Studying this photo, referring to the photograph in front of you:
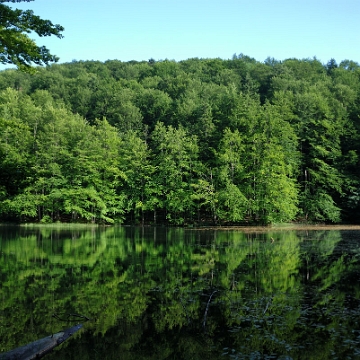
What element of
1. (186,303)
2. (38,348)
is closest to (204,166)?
(186,303)

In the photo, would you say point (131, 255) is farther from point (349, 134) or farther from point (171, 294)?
point (349, 134)

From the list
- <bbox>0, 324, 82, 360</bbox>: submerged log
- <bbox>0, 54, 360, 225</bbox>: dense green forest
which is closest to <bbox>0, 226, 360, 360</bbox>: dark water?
<bbox>0, 324, 82, 360</bbox>: submerged log

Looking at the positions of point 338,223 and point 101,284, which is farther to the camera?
point 338,223

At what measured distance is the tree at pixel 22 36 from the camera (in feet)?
44.3

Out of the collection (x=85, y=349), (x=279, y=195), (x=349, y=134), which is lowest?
(x=85, y=349)

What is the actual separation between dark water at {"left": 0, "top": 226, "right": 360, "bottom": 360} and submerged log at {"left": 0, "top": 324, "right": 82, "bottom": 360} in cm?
19

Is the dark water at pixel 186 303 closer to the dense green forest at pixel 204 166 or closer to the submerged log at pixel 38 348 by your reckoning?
the submerged log at pixel 38 348

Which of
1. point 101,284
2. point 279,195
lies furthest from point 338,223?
point 101,284

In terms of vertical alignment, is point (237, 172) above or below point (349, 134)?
below

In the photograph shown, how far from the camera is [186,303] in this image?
14.0 metres

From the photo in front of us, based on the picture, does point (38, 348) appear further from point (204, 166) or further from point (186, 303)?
point (204, 166)

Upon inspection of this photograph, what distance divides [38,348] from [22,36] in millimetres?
9988

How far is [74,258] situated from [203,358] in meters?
16.2

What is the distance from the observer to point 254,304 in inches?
537
